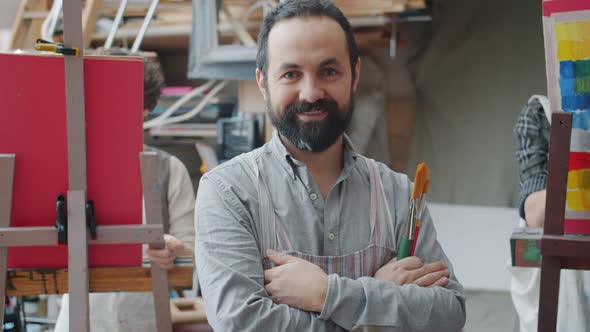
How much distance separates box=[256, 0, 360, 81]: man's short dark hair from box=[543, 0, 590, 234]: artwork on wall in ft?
1.12

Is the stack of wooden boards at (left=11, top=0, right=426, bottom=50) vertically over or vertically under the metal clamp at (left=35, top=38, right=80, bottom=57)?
over

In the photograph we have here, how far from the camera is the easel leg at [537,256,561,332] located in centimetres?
130

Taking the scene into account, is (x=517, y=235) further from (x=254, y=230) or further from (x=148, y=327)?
(x=148, y=327)

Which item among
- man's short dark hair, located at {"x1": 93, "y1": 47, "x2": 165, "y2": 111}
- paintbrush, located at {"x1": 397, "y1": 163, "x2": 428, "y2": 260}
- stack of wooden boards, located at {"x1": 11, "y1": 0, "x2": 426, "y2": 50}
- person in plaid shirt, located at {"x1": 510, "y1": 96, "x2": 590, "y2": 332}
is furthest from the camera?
stack of wooden boards, located at {"x1": 11, "y1": 0, "x2": 426, "y2": 50}

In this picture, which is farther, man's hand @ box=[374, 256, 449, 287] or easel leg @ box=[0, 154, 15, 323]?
easel leg @ box=[0, 154, 15, 323]

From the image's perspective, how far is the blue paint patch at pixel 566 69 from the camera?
1.34 metres

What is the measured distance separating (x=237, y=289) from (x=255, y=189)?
0.19 m

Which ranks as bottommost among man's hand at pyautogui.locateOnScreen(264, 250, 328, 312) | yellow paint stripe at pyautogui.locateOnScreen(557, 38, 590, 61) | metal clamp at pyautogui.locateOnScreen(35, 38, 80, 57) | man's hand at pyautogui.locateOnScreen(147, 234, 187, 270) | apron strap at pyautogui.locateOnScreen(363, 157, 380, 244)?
man's hand at pyautogui.locateOnScreen(147, 234, 187, 270)

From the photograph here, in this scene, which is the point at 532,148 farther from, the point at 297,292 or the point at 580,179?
the point at 297,292

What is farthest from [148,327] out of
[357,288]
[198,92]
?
[198,92]

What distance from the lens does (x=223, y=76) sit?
3.20m

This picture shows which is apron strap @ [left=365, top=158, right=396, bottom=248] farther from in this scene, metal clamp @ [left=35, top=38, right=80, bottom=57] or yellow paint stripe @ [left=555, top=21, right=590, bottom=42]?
metal clamp @ [left=35, top=38, right=80, bottom=57]

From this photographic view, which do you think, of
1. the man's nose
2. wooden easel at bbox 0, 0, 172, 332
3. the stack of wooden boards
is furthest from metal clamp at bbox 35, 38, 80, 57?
the stack of wooden boards

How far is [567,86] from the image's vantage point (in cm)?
135
